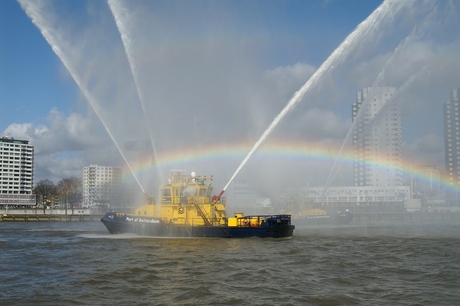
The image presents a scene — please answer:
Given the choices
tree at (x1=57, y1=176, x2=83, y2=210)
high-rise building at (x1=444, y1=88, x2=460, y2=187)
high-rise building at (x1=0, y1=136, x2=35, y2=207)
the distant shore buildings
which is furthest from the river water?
high-rise building at (x1=0, y1=136, x2=35, y2=207)

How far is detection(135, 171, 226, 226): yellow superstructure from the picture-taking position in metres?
39.2

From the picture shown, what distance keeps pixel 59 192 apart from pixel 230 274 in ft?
491

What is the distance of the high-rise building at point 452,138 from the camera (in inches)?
5404

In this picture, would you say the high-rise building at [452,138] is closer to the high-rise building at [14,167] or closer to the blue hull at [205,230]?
the blue hull at [205,230]

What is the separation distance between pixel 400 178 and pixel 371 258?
136m

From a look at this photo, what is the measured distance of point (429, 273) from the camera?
22.4 metres

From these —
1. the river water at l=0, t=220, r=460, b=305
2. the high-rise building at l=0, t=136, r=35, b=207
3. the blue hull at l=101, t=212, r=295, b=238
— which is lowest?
the river water at l=0, t=220, r=460, b=305

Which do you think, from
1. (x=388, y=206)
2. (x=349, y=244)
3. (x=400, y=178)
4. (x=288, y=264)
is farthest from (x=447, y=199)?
(x=288, y=264)

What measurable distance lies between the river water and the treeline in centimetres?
11008

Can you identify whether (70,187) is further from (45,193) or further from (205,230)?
(205,230)

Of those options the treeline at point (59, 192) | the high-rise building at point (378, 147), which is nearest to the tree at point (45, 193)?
the treeline at point (59, 192)

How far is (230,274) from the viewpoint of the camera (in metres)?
22.5

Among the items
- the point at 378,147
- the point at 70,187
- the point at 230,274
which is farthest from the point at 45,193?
the point at 230,274

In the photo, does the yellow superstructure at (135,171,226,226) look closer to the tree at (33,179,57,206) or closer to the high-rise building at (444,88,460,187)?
the tree at (33,179,57,206)
